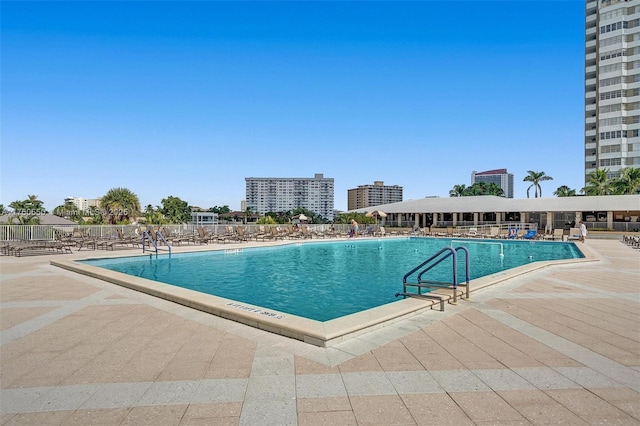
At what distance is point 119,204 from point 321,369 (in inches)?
2074

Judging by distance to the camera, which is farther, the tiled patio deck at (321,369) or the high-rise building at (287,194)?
the high-rise building at (287,194)

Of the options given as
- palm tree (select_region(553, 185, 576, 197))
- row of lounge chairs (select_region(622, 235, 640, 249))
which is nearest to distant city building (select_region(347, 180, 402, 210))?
palm tree (select_region(553, 185, 576, 197))

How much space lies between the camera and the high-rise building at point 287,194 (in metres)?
178

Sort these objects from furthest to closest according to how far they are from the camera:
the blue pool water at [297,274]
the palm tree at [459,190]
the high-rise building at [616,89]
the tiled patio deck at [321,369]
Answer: the palm tree at [459,190]
the high-rise building at [616,89]
the blue pool water at [297,274]
the tiled patio deck at [321,369]

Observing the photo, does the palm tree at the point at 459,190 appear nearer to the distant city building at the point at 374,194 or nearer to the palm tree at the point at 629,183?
the palm tree at the point at 629,183

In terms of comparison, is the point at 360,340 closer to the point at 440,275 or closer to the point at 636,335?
the point at 636,335

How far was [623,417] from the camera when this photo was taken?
2545 millimetres

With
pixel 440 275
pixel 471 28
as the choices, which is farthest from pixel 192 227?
pixel 471 28

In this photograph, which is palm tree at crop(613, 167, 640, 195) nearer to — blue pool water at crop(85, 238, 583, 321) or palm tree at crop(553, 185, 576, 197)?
palm tree at crop(553, 185, 576, 197)

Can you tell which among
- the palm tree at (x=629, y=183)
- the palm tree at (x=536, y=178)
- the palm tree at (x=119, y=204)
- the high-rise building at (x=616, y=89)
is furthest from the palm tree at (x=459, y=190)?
the palm tree at (x=119, y=204)

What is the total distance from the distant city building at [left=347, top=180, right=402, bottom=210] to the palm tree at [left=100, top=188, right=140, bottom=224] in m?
135

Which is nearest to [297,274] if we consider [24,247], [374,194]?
[24,247]

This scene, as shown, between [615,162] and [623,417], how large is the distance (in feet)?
220

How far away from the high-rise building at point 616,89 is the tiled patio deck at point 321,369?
63.1 metres
